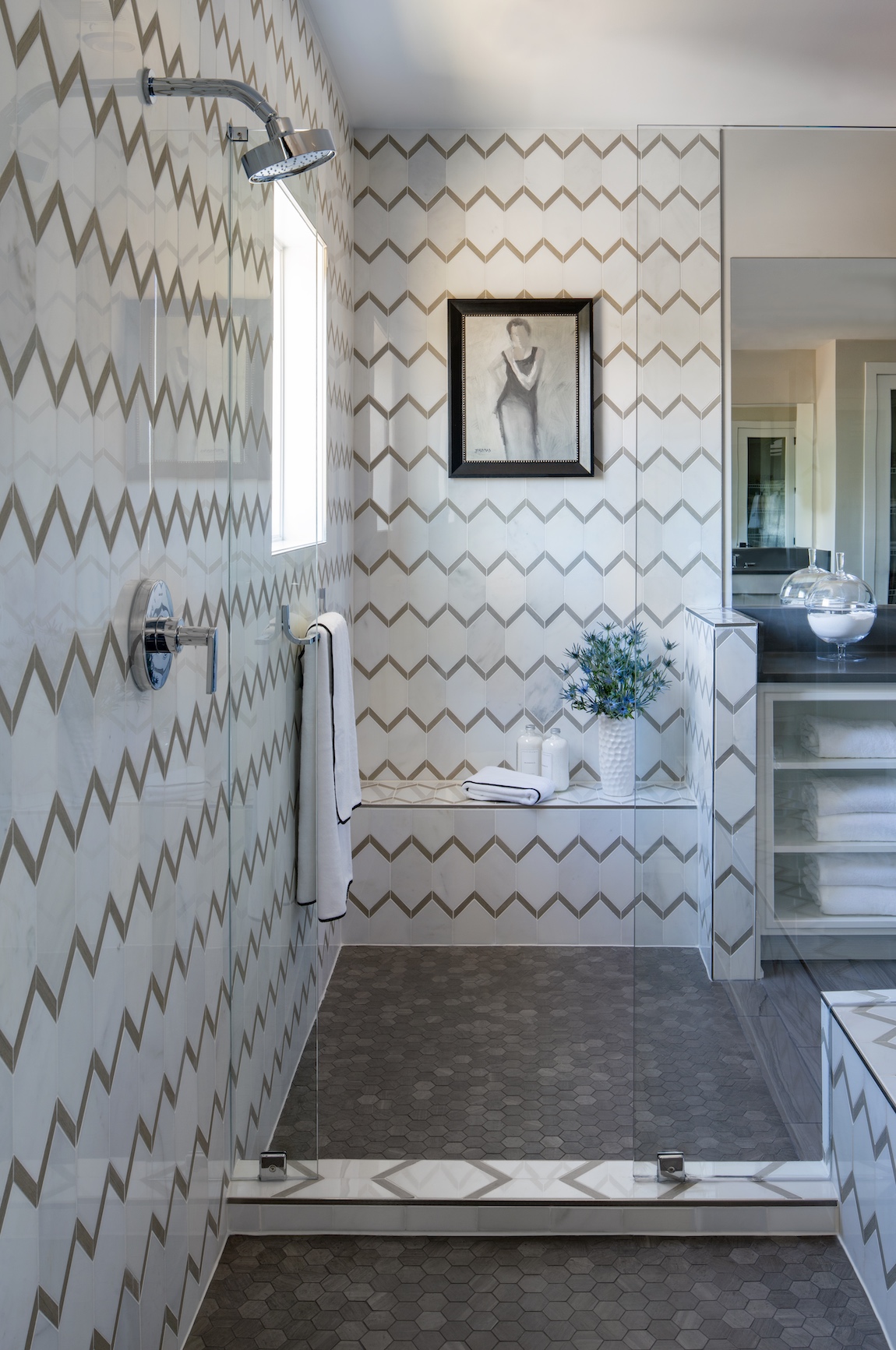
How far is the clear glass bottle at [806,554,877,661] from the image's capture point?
190 cm

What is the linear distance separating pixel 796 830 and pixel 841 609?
403mm

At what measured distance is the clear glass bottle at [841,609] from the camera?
6.23ft

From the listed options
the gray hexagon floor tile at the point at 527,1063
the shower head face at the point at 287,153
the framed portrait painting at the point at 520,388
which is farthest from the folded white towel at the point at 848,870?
the framed portrait painting at the point at 520,388

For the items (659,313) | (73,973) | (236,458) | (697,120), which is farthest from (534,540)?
(73,973)

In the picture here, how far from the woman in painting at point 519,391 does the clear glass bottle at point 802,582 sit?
186cm

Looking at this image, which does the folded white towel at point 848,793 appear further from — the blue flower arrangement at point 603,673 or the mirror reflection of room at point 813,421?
the blue flower arrangement at point 603,673

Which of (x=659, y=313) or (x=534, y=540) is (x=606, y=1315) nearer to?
(x=659, y=313)

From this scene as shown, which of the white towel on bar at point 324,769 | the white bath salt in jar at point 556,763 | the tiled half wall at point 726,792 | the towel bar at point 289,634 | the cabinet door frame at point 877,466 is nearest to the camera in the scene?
the cabinet door frame at point 877,466

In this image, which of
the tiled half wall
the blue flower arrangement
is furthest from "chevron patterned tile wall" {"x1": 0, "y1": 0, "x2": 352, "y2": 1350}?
the blue flower arrangement

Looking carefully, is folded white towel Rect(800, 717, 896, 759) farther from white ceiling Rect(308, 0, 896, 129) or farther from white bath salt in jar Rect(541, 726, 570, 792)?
white bath salt in jar Rect(541, 726, 570, 792)

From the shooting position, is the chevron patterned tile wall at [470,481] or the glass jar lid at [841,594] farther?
the chevron patterned tile wall at [470,481]

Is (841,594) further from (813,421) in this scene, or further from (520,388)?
(520,388)

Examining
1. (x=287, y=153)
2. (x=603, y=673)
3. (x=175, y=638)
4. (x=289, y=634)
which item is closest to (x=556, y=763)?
(x=603, y=673)

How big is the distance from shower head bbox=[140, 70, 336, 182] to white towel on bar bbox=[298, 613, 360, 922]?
1090 millimetres
